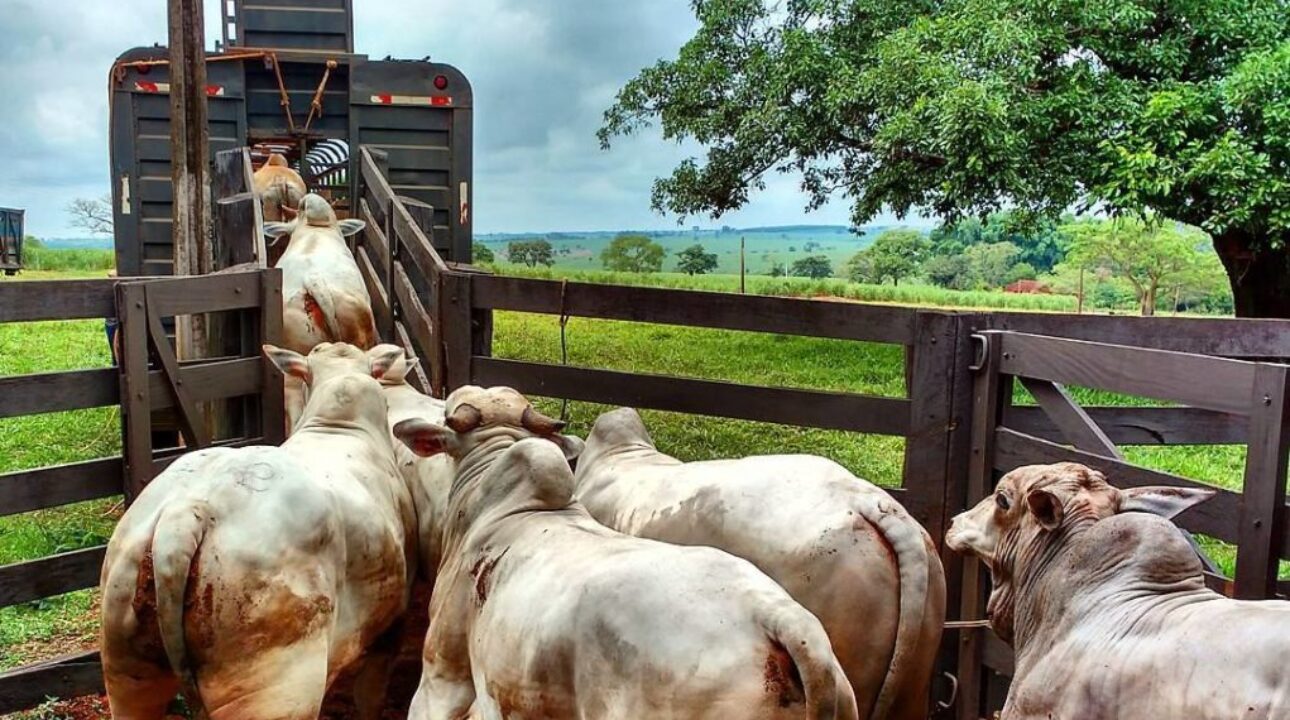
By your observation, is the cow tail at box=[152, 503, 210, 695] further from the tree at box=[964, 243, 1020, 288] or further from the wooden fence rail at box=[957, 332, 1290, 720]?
the tree at box=[964, 243, 1020, 288]

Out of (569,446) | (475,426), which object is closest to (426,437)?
(475,426)

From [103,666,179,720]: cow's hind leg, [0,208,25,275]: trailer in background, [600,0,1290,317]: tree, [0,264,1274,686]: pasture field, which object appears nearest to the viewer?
[103,666,179,720]: cow's hind leg

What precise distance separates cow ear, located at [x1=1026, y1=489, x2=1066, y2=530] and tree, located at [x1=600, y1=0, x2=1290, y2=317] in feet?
24.5

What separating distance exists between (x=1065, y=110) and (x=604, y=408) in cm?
555

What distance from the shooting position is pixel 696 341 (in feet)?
50.1

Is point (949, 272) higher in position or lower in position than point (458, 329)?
higher

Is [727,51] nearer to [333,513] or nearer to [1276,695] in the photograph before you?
[333,513]

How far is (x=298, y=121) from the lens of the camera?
35.3ft

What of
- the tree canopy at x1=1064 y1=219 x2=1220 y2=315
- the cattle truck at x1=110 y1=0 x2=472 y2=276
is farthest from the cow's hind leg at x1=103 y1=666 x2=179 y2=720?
the tree canopy at x1=1064 y1=219 x2=1220 y2=315

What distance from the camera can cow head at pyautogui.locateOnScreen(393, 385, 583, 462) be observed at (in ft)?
13.3

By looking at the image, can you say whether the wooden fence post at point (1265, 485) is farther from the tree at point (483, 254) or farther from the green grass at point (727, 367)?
the tree at point (483, 254)

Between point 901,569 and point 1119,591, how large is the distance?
712 millimetres

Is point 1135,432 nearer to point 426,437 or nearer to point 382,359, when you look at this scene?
point 426,437

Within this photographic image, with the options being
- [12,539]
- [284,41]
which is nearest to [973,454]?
[12,539]
